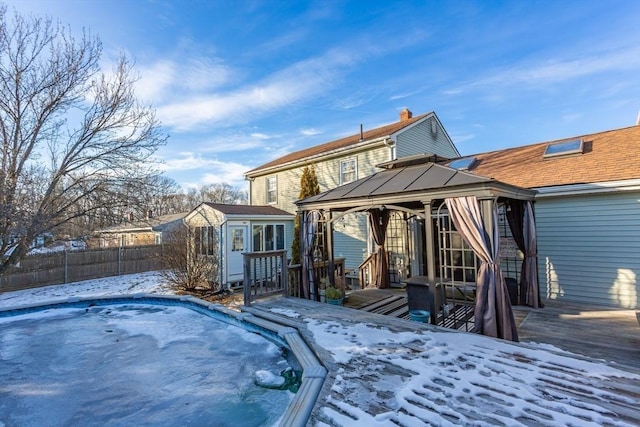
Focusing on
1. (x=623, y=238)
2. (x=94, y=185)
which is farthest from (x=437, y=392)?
(x=94, y=185)

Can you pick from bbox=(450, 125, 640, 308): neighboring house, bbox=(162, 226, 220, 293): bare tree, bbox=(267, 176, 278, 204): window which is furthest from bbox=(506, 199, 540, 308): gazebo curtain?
bbox=(267, 176, 278, 204): window

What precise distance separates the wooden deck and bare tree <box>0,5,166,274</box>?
8.97 metres

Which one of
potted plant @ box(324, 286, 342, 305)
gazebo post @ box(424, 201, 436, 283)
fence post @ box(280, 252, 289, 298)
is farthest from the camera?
fence post @ box(280, 252, 289, 298)

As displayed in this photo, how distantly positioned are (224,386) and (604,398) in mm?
4166

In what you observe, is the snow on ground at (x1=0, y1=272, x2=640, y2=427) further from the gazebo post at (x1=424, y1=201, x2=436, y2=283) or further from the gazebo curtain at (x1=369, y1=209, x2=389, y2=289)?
the gazebo curtain at (x1=369, y1=209, x2=389, y2=289)

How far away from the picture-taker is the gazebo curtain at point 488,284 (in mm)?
4281

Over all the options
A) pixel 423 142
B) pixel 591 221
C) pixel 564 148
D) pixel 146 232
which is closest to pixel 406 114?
pixel 423 142

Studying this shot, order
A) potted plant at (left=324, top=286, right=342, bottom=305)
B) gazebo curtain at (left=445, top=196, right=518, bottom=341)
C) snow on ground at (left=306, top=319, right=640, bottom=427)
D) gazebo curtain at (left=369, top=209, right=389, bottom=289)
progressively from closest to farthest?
A: snow on ground at (left=306, top=319, right=640, bottom=427)
gazebo curtain at (left=445, top=196, right=518, bottom=341)
potted plant at (left=324, top=286, right=342, bottom=305)
gazebo curtain at (left=369, top=209, right=389, bottom=289)

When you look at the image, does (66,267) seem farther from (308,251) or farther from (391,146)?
(391,146)

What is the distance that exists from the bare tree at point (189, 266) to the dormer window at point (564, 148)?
422 inches

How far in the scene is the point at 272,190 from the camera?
1437 cm

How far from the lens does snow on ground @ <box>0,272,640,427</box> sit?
8.12 feet

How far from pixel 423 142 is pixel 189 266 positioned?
380 inches

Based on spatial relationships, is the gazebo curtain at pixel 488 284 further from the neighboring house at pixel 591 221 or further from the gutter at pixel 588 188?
the neighboring house at pixel 591 221
